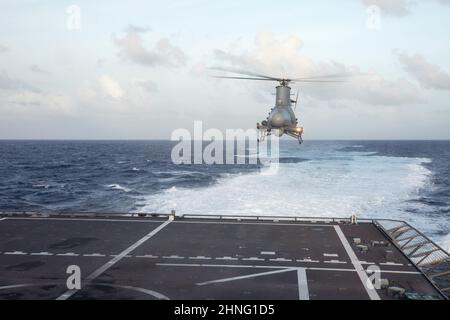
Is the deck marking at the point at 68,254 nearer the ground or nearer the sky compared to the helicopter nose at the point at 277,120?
nearer the ground

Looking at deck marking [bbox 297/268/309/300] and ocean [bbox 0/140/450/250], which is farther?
ocean [bbox 0/140/450/250]

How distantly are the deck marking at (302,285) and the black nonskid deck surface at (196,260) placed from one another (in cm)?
6

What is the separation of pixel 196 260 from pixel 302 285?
8.55 metres

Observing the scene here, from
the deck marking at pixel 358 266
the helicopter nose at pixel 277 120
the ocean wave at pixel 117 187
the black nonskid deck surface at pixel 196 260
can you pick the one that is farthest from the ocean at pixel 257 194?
the helicopter nose at pixel 277 120

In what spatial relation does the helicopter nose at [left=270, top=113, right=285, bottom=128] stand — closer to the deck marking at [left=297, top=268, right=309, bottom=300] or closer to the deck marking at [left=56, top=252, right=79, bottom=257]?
the deck marking at [left=297, top=268, right=309, bottom=300]

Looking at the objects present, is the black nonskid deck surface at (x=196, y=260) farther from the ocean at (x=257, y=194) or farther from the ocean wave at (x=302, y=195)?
the ocean wave at (x=302, y=195)

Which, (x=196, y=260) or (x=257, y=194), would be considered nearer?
(x=196, y=260)

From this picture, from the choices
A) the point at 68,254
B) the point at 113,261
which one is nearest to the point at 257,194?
the point at 68,254

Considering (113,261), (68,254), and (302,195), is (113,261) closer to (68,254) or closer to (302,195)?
(68,254)

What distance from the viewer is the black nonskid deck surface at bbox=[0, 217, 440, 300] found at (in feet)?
85.4

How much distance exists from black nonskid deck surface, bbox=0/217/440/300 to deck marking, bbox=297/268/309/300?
6 centimetres

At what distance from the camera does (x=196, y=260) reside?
32375 mm

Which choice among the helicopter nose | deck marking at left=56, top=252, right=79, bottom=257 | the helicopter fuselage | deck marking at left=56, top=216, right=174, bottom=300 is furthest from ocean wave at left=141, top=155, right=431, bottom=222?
deck marking at left=56, top=252, right=79, bottom=257

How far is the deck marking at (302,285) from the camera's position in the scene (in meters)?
25.1
